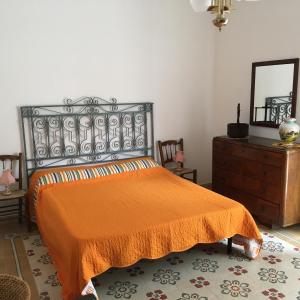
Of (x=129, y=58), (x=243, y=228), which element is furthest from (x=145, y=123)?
(x=243, y=228)

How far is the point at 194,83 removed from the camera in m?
4.55

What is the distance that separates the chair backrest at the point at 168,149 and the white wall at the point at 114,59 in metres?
0.13

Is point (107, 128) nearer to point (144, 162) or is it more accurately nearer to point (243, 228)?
point (144, 162)

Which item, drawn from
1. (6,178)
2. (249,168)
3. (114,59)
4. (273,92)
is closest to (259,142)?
(249,168)

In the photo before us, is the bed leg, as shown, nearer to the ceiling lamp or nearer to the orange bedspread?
the orange bedspread

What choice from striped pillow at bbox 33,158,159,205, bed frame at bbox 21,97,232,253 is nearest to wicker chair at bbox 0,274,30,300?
striped pillow at bbox 33,158,159,205

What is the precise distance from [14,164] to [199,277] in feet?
7.68

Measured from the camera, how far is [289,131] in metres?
3.35

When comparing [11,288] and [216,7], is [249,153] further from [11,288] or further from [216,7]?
[11,288]

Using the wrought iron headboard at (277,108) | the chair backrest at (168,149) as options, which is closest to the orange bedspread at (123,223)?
the chair backrest at (168,149)

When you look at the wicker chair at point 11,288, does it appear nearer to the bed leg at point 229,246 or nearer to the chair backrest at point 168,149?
the bed leg at point 229,246

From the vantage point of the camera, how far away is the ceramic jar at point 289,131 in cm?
335

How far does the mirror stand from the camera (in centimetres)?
354

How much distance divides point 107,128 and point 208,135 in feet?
5.21
